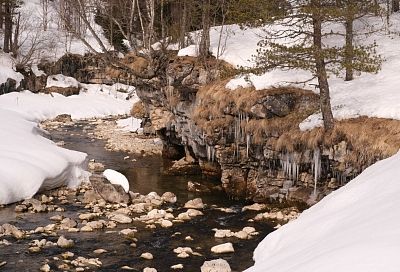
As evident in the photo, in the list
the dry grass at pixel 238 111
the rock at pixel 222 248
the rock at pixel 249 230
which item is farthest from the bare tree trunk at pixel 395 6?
the rock at pixel 222 248

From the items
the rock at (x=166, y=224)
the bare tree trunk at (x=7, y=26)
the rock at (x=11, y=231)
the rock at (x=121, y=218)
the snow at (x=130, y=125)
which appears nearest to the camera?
the rock at (x=11, y=231)

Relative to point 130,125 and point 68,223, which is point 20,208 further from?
point 130,125

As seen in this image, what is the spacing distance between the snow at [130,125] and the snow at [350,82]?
13.6 m

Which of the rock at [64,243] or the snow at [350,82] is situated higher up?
the snow at [350,82]

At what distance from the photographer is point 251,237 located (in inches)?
573

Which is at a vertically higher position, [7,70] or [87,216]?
[7,70]

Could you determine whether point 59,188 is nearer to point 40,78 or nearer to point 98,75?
point 40,78

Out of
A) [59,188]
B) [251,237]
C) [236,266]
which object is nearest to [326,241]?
[236,266]

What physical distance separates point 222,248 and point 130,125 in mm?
26857

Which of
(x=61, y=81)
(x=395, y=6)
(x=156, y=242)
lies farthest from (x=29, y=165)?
(x=61, y=81)

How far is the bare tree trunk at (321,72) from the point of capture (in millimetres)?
14963

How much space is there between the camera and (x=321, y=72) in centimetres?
1543

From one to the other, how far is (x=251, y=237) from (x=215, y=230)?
119 cm

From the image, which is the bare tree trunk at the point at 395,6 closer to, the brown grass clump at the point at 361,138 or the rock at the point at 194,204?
the brown grass clump at the point at 361,138
